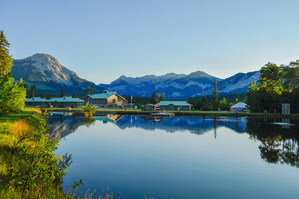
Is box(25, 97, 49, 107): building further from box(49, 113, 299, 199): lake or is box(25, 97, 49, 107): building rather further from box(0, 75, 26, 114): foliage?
box(49, 113, 299, 199): lake

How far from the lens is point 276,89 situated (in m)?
63.7

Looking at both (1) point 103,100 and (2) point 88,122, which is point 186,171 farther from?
(1) point 103,100

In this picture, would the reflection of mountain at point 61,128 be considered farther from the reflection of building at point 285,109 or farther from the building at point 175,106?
the building at point 175,106

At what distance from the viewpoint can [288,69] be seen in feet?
213

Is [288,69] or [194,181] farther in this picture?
[288,69]

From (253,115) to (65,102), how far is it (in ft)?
310

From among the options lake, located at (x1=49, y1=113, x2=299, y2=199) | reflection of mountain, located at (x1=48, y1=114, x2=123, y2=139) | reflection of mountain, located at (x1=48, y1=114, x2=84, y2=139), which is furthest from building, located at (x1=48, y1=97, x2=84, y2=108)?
lake, located at (x1=49, y1=113, x2=299, y2=199)

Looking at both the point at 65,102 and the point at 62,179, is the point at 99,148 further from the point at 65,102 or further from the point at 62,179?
the point at 65,102

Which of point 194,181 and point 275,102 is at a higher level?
point 275,102

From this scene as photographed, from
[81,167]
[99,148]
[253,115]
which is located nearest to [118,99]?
[253,115]

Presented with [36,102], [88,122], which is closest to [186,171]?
[88,122]

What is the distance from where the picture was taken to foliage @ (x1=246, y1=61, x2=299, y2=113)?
60.6m

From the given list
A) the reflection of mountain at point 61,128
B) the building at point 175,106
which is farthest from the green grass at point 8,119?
the building at point 175,106

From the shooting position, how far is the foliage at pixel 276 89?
60.6 m
